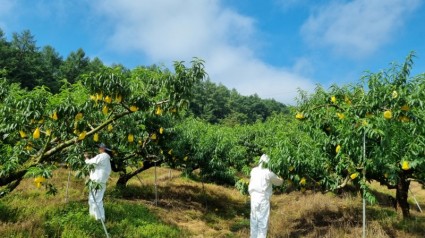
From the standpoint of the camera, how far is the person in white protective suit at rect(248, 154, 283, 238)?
20.6 ft

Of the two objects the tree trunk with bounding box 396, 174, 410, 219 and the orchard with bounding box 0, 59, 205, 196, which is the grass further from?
the orchard with bounding box 0, 59, 205, 196

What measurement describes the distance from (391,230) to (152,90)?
18.5 feet

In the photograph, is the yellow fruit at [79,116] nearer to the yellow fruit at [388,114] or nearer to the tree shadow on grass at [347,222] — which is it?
the yellow fruit at [388,114]

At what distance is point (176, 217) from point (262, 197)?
411cm

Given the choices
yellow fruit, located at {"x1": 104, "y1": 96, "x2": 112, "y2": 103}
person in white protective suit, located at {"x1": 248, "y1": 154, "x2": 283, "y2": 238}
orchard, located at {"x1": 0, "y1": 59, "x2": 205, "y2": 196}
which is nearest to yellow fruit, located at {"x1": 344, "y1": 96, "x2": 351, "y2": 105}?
person in white protective suit, located at {"x1": 248, "y1": 154, "x2": 283, "y2": 238}

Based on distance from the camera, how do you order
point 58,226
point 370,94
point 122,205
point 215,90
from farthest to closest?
1. point 215,90
2. point 122,205
3. point 58,226
4. point 370,94

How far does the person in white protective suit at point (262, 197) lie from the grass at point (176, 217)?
1.32 m

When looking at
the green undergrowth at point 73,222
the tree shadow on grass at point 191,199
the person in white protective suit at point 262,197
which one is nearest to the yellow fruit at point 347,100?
the person in white protective suit at point 262,197

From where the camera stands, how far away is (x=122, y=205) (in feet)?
29.1

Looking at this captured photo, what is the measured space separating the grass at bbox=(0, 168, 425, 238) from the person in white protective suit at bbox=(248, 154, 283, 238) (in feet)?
4.34

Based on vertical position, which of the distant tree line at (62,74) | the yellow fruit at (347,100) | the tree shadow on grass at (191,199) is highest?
the distant tree line at (62,74)

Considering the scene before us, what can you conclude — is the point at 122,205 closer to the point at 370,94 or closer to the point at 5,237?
the point at 5,237

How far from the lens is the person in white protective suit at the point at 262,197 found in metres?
6.28

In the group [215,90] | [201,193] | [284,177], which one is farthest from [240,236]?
[215,90]
